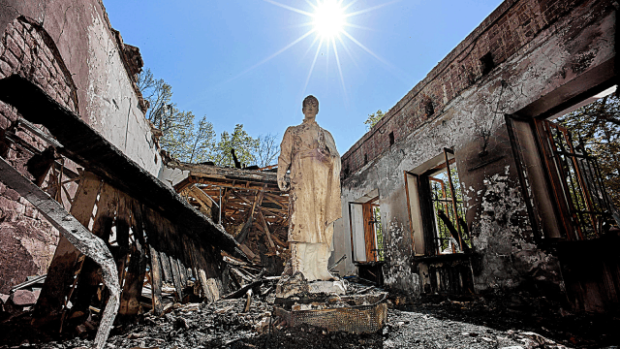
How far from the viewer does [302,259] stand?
3824 mm

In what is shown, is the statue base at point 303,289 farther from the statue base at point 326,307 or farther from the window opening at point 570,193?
the window opening at point 570,193

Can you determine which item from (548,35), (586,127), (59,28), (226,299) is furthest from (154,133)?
(586,127)

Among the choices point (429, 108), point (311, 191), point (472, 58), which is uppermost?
point (472, 58)

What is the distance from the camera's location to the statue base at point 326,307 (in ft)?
9.85

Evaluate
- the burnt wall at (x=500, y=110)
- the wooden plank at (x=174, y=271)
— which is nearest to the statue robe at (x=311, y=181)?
the wooden plank at (x=174, y=271)

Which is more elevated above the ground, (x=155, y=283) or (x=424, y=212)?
(x=424, y=212)

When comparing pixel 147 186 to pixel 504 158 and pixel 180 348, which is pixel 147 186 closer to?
pixel 180 348

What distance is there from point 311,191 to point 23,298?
132 inches

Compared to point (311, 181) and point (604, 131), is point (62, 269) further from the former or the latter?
point (604, 131)

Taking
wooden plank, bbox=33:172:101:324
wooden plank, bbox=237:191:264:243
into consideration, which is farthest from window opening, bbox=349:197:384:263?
wooden plank, bbox=33:172:101:324

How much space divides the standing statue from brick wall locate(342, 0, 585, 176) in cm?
419

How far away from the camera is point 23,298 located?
3.04 meters

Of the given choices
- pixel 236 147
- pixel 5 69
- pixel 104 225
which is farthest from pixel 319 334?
pixel 236 147

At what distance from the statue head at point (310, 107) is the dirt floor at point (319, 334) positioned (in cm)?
284
